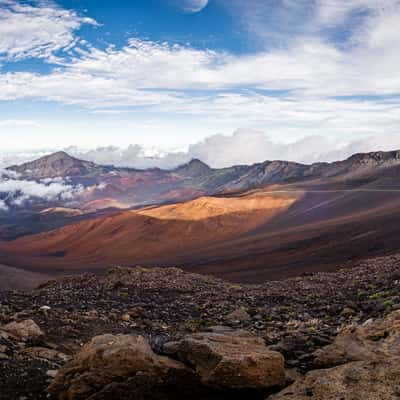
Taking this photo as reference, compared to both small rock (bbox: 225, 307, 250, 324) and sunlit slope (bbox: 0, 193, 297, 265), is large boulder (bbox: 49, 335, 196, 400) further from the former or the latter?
sunlit slope (bbox: 0, 193, 297, 265)

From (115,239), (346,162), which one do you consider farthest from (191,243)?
(346,162)

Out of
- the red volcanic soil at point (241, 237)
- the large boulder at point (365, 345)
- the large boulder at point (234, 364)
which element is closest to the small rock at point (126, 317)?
the large boulder at point (234, 364)

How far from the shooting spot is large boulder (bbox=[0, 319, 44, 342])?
8.80 m

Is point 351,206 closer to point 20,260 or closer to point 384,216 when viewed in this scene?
point 384,216

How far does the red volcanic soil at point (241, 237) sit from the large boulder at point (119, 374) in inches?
1143

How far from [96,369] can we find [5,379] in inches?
79.2

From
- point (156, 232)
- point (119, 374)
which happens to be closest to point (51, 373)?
point (119, 374)

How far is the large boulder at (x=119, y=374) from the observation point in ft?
17.2

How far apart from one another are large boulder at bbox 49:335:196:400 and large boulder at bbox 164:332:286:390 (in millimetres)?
218

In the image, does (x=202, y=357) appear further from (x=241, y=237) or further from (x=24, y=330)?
(x=241, y=237)

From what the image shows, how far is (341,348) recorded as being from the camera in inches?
229

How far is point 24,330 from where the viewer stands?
9.05 meters

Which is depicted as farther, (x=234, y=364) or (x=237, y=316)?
(x=237, y=316)

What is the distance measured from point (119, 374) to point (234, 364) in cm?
144
